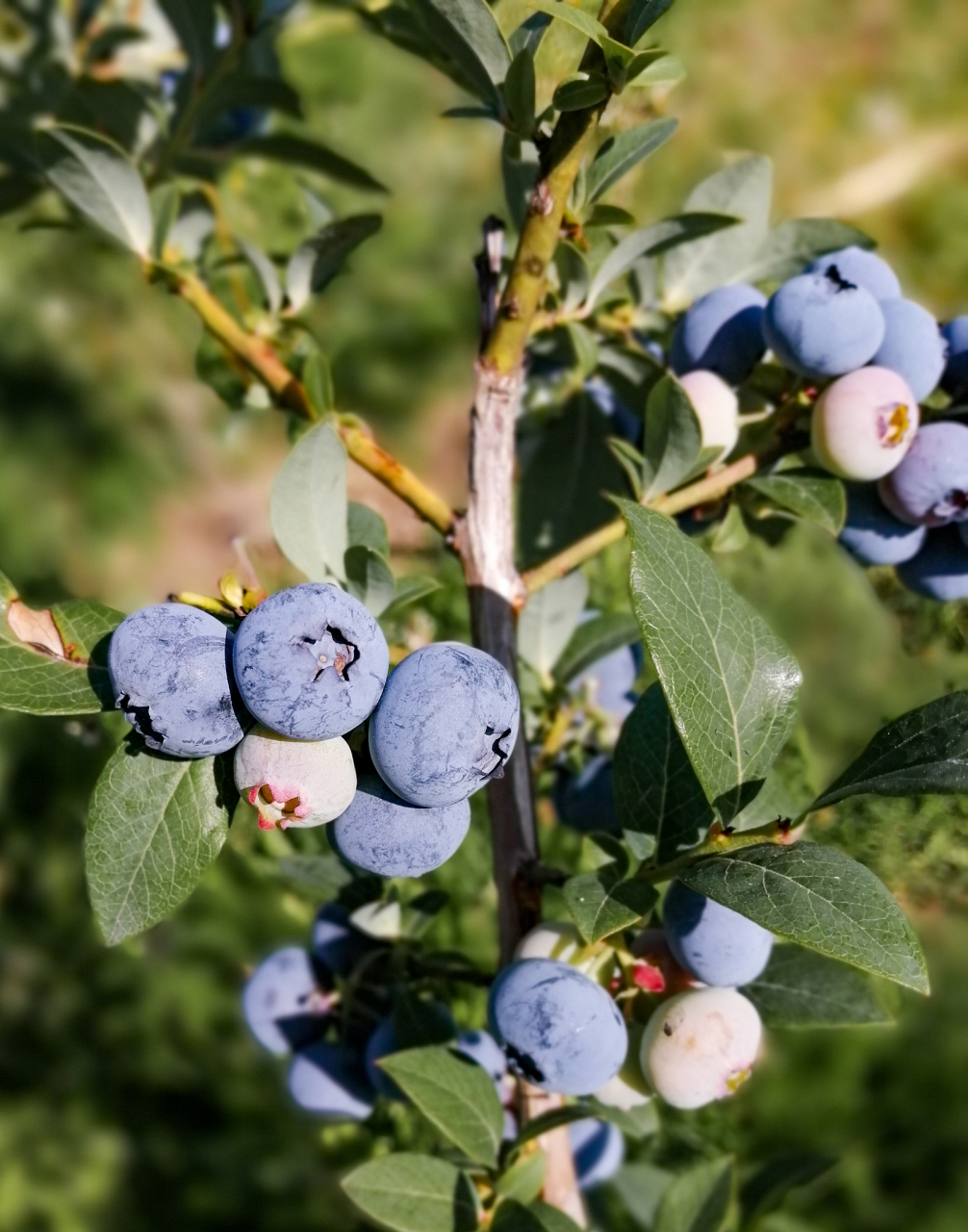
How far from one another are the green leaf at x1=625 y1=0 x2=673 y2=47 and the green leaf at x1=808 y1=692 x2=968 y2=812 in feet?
1.33

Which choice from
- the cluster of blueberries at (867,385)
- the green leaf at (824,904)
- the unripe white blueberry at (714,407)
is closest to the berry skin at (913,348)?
the cluster of blueberries at (867,385)

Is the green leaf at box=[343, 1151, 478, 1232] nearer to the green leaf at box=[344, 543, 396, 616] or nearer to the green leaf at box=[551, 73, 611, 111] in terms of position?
the green leaf at box=[344, 543, 396, 616]

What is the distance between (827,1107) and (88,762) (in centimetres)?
131

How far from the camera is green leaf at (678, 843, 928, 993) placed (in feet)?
1.92

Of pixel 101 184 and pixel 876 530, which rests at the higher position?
pixel 101 184

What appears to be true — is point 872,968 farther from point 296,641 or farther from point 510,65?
point 510,65

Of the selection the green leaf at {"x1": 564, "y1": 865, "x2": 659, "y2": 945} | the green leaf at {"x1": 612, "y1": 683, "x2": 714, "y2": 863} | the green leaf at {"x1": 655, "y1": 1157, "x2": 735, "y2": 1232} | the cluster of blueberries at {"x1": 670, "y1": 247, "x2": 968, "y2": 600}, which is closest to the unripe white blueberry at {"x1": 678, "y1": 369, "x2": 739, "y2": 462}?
the cluster of blueberries at {"x1": 670, "y1": 247, "x2": 968, "y2": 600}

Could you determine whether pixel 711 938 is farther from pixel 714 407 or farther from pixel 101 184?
pixel 101 184

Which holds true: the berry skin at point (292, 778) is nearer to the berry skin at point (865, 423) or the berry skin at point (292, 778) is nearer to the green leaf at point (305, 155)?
the berry skin at point (865, 423)

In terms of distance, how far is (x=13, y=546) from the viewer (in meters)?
2.95

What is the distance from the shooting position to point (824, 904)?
1.98ft

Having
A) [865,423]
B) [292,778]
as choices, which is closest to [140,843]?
[292,778]

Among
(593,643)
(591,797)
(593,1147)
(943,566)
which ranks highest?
(943,566)

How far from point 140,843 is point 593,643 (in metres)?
0.45
